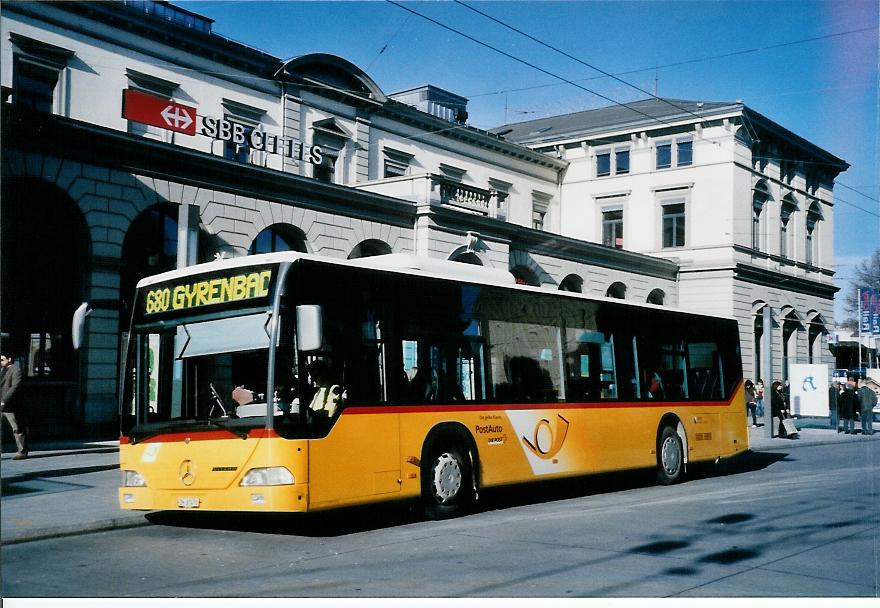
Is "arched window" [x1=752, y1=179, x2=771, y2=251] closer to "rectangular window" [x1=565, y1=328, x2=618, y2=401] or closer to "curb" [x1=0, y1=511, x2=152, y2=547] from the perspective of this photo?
"rectangular window" [x1=565, y1=328, x2=618, y2=401]

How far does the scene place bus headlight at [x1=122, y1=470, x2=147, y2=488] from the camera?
33.3ft

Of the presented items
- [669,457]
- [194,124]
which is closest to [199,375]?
[669,457]

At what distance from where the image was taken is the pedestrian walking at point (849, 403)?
3139 cm

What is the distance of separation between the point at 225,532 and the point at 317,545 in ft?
4.95

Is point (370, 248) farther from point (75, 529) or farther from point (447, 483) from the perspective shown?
point (75, 529)

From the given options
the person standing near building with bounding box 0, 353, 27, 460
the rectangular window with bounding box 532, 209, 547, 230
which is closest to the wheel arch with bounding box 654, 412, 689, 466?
the person standing near building with bounding box 0, 353, 27, 460

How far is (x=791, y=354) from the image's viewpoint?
4788cm

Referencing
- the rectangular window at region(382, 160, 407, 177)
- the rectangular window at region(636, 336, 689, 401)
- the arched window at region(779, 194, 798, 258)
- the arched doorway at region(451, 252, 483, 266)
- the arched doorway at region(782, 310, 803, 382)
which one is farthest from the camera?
the arched doorway at region(782, 310, 803, 382)

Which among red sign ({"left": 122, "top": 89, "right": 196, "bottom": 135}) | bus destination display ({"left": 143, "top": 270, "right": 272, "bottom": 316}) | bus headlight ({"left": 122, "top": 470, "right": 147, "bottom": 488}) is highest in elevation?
red sign ({"left": 122, "top": 89, "right": 196, "bottom": 135})

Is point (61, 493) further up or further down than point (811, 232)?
further down

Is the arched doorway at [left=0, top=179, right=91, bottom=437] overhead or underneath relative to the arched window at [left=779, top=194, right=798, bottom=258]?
underneath

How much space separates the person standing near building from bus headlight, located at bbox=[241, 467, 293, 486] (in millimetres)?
8218

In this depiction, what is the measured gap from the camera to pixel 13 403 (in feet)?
52.3

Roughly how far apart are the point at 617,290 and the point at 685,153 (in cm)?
797
